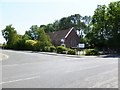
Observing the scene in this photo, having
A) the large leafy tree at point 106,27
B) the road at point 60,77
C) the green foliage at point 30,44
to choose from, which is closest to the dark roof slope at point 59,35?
the green foliage at point 30,44

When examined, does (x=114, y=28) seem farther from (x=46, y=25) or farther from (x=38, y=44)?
(x=46, y=25)

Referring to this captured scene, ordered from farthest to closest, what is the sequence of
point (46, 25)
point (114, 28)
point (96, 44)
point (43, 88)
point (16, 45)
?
point (46, 25)
point (16, 45)
point (96, 44)
point (114, 28)
point (43, 88)

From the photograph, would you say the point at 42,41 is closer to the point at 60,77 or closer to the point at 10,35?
the point at 10,35

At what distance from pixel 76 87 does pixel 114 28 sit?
154ft

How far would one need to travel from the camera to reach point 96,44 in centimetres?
6066

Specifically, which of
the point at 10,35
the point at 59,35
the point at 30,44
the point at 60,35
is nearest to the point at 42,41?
the point at 30,44

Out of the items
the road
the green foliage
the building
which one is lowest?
the road

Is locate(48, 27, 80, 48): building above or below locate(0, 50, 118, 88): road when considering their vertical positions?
above

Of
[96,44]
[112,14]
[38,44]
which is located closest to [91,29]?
[96,44]

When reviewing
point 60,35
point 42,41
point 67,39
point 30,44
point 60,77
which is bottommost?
point 60,77

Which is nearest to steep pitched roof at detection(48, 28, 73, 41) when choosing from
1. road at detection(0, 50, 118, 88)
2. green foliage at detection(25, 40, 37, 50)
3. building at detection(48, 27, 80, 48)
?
building at detection(48, 27, 80, 48)

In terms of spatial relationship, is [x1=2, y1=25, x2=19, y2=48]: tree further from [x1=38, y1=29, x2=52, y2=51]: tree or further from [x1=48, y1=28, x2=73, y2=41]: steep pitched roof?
[x1=38, y1=29, x2=52, y2=51]: tree

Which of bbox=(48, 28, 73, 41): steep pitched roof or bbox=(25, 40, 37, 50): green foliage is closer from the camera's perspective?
bbox=(25, 40, 37, 50): green foliage

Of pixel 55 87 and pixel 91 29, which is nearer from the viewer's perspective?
pixel 55 87
